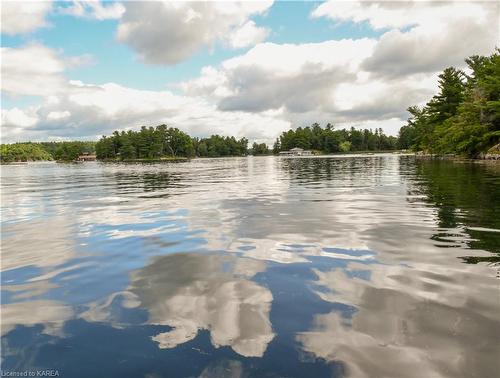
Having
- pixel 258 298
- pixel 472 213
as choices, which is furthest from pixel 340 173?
pixel 258 298

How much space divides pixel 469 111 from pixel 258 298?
58826mm

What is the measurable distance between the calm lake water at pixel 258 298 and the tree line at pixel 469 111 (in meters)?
45.1

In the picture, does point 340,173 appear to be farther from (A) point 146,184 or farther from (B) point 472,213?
(B) point 472,213

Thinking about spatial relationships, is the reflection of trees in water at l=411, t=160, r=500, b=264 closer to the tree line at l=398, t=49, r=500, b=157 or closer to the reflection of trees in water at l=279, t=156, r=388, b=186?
the reflection of trees in water at l=279, t=156, r=388, b=186

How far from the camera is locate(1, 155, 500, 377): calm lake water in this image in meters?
3.84

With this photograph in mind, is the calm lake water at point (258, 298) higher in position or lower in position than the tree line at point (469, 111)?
lower

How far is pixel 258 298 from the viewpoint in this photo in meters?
5.59

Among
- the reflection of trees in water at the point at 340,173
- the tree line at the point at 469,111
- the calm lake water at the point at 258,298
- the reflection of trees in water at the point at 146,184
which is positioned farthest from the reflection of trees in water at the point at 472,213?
the tree line at the point at 469,111

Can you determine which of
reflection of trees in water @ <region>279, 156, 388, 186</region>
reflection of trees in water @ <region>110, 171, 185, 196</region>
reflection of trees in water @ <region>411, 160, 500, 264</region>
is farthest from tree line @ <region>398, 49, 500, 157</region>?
reflection of trees in water @ <region>110, 171, 185, 196</region>

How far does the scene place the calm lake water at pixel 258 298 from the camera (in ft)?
12.6

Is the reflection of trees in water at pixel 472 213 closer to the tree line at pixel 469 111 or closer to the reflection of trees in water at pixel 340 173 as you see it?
the reflection of trees in water at pixel 340 173

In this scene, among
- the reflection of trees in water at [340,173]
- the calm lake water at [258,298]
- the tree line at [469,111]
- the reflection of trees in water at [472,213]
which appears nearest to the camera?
the calm lake water at [258,298]

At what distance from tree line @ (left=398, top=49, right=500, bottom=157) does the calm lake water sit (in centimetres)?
4512

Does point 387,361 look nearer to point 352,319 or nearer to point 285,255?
point 352,319
